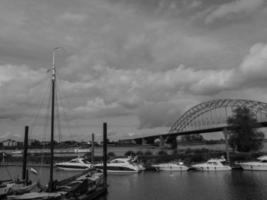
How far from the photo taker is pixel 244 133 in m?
90.6

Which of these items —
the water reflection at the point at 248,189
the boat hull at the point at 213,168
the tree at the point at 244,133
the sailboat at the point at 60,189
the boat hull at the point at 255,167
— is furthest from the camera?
the tree at the point at 244,133

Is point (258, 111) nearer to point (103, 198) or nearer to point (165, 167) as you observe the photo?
point (165, 167)

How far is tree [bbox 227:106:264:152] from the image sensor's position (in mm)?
90250

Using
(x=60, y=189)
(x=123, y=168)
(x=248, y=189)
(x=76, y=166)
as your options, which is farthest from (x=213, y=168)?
(x=60, y=189)

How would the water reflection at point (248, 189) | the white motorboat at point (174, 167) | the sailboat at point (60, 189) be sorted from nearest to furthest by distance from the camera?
the sailboat at point (60, 189)
the water reflection at point (248, 189)
the white motorboat at point (174, 167)

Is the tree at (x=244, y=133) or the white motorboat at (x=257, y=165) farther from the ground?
the tree at (x=244, y=133)

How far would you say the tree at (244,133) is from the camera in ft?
296

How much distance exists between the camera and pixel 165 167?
74.1 metres

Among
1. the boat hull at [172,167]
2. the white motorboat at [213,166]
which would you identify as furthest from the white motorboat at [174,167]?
the white motorboat at [213,166]

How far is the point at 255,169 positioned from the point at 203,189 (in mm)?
27153

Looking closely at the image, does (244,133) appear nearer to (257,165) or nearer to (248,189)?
(257,165)

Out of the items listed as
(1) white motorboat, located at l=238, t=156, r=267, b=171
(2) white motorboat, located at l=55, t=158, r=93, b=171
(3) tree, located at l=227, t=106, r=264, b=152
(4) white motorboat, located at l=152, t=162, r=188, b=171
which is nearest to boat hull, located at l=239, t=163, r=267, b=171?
(1) white motorboat, located at l=238, t=156, r=267, b=171

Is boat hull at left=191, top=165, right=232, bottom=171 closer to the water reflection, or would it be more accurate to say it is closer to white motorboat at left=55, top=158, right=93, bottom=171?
the water reflection

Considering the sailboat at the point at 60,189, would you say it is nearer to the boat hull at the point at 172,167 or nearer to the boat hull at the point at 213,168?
the boat hull at the point at 172,167
